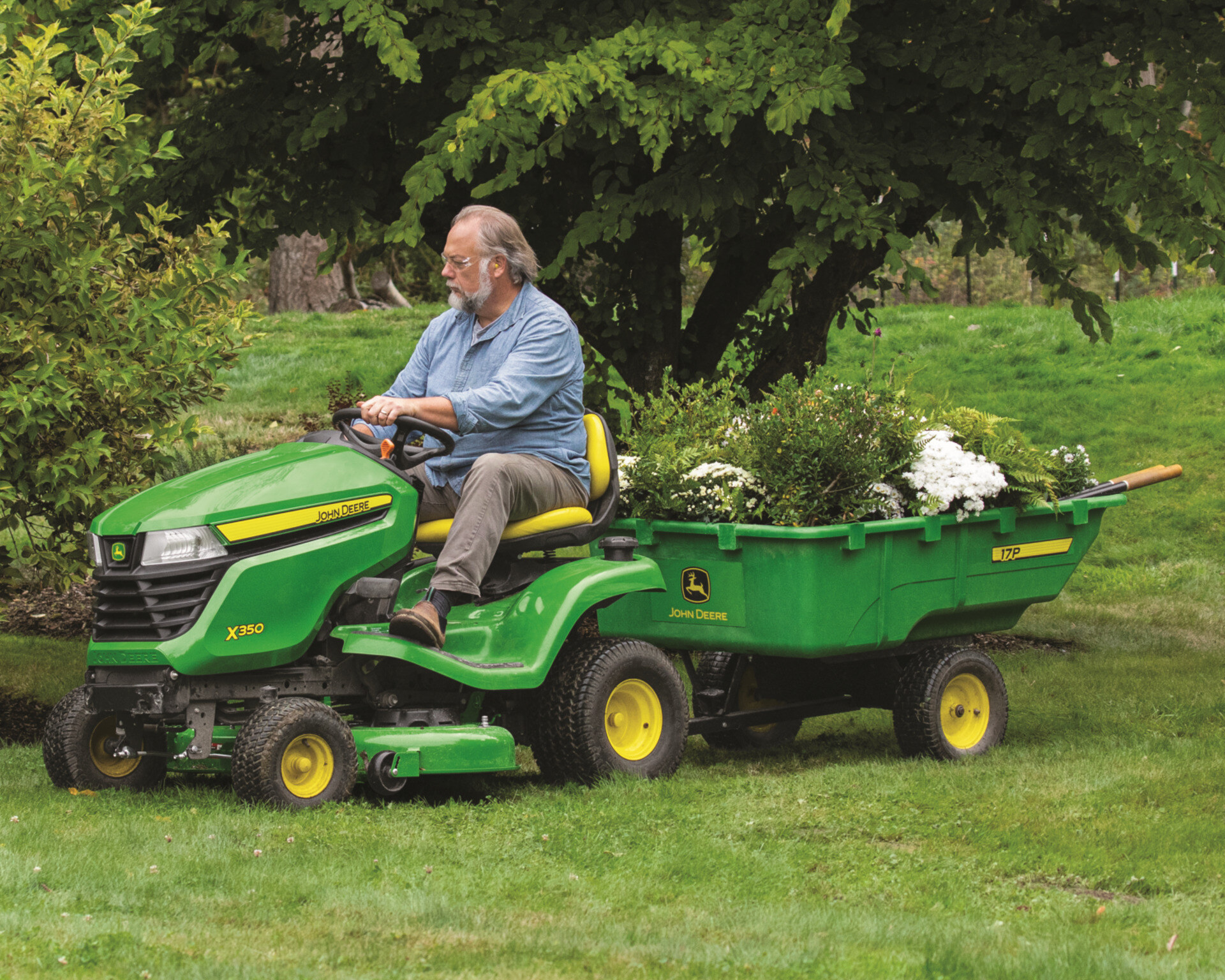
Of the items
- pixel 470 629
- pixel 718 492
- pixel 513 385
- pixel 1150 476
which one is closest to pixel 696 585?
pixel 718 492

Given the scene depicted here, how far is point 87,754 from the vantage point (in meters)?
5.00

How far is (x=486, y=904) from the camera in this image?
3.77 meters

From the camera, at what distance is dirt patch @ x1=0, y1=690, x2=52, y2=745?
6586 millimetres

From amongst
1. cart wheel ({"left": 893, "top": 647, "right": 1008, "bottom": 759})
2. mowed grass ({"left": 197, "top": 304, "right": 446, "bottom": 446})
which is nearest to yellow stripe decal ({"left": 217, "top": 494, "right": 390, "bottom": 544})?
cart wheel ({"left": 893, "top": 647, "right": 1008, "bottom": 759})

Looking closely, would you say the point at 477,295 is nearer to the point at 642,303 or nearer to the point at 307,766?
the point at 307,766

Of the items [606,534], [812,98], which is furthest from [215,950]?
[812,98]

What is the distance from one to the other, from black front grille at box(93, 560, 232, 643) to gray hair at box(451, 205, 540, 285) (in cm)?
148

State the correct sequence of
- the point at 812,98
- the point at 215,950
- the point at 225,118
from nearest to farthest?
1. the point at 215,950
2. the point at 812,98
3. the point at 225,118

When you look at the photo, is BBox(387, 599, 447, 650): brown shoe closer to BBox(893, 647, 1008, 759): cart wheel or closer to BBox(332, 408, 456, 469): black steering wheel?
BBox(332, 408, 456, 469): black steering wheel

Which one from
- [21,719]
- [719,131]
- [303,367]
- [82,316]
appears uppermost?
[719,131]

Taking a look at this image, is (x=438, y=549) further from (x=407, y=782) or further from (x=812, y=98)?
(x=812, y=98)

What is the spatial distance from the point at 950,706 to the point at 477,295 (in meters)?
2.44

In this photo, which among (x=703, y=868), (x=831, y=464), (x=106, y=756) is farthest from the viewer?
(x=831, y=464)

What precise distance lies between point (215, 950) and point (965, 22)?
5.98 m
